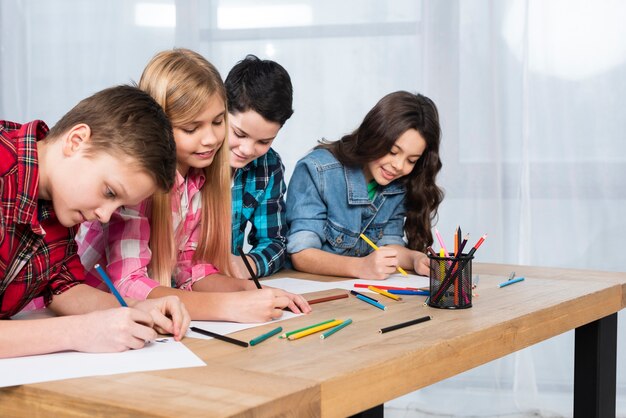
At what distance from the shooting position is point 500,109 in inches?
117

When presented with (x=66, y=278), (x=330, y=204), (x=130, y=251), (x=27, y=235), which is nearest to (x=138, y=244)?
(x=130, y=251)

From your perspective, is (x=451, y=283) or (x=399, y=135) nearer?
(x=451, y=283)

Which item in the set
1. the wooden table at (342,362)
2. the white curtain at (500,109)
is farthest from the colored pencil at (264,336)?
the white curtain at (500,109)

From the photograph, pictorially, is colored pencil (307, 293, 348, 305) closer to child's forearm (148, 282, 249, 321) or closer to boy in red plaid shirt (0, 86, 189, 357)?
child's forearm (148, 282, 249, 321)

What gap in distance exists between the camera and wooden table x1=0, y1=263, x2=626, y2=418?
0.88 meters

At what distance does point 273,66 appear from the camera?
2027 millimetres

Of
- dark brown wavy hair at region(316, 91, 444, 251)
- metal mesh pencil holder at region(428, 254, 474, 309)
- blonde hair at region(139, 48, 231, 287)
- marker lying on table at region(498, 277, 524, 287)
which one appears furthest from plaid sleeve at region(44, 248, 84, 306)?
dark brown wavy hair at region(316, 91, 444, 251)

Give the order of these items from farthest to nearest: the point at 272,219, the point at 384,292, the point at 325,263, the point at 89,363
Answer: the point at 272,219, the point at 325,263, the point at 384,292, the point at 89,363

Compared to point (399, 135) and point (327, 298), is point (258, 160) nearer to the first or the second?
point (399, 135)

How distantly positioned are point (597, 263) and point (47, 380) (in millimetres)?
2398

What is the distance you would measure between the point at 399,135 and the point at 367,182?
0.55 feet

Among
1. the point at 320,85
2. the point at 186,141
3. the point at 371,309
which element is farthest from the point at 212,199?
the point at 320,85

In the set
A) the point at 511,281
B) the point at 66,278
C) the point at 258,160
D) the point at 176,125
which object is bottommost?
the point at 511,281

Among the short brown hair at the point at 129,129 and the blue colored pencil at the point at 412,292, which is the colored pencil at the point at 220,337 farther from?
the blue colored pencil at the point at 412,292
